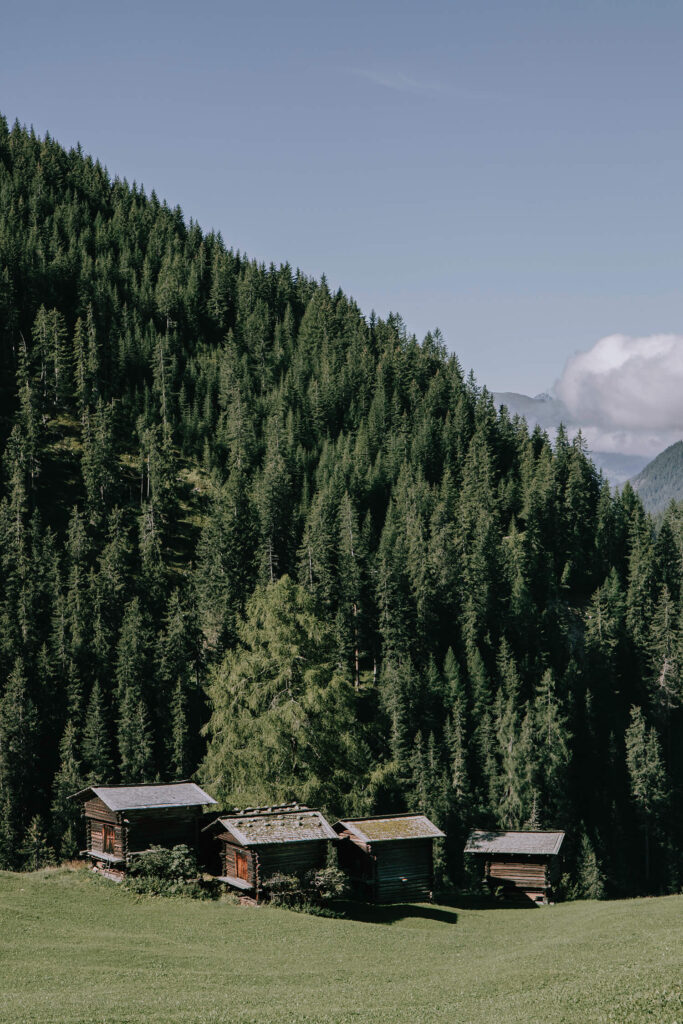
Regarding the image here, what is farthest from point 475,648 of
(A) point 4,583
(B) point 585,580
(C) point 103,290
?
(C) point 103,290

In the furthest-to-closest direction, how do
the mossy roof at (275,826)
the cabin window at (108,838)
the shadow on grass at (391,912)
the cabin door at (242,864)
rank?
1. the cabin window at (108,838)
2. the cabin door at (242,864)
3. the mossy roof at (275,826)
4. the shadow on grass at (391,912)

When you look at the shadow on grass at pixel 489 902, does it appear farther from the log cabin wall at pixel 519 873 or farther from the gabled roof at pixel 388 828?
the gabled roof at pixel 388 828

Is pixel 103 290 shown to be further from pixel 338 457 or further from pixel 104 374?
pixel 338 457

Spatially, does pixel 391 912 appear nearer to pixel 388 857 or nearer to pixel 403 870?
pixel 388 857

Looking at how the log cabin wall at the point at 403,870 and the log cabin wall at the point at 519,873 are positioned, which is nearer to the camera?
the log cabin wall at the point at 403,870

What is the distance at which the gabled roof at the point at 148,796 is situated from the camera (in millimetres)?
49031

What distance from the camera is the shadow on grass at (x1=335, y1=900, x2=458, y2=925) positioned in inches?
1778

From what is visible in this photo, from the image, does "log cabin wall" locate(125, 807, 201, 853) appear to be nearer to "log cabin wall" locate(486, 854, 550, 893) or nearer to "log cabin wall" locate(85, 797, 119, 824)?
"log cabin wall" locate(85, 797, 119, 824)

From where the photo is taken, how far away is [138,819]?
4897 centimetres

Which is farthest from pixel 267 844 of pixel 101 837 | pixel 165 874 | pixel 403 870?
pixel 101 837

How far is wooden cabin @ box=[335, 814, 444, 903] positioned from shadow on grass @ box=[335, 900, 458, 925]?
1.01 m

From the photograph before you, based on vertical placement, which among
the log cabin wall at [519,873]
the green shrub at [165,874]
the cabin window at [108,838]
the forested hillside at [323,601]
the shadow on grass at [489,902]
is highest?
the forested hillside at [323,601]

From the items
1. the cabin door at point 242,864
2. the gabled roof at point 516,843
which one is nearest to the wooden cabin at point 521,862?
the gabled roof at point 516,843

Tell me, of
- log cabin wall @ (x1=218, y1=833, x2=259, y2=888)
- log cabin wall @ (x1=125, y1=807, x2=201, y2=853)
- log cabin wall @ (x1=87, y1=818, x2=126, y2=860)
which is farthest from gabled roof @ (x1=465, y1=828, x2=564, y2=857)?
log cabin wall @ (x1=87, y1=818, x2=126, y2=860)
